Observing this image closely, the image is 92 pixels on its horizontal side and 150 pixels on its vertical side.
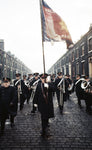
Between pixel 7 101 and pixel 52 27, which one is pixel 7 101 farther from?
pixel 52 27

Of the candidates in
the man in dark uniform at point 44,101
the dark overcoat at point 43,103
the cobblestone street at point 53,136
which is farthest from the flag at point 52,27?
the cobblestone street at point 53,136

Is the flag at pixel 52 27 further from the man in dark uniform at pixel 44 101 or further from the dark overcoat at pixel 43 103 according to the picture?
the dark overcoat at pixel 43 103

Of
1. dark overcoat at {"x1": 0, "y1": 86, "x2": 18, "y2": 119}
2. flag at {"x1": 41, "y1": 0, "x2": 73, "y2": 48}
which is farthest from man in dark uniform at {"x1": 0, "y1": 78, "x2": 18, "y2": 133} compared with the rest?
flag at {"x1": 41, "y1": 0, "x2": 73, "y2": 48}

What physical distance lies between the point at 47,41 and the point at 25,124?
10.7ft

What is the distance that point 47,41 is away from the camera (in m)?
5.13

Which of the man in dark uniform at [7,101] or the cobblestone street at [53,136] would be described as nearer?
the cobblestone street at [53,136]

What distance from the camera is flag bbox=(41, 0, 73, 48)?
5094 millimetres

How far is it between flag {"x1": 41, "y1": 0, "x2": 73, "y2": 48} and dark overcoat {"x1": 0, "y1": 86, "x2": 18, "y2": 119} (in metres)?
2.30

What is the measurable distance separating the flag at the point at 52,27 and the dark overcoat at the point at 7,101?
7.55ft

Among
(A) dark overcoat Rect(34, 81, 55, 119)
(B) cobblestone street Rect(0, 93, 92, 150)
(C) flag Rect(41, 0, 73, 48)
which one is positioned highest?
(C) flag Rect(41, 0, 73, 48)

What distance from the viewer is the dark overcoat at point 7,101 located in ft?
14.9

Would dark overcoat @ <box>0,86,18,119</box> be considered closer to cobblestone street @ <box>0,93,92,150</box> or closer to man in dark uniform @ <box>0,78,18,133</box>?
man in dark uniform @ <box>0,78,18,133</box>

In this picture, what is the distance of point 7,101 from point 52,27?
317cm

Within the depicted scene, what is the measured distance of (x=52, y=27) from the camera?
514 cm
